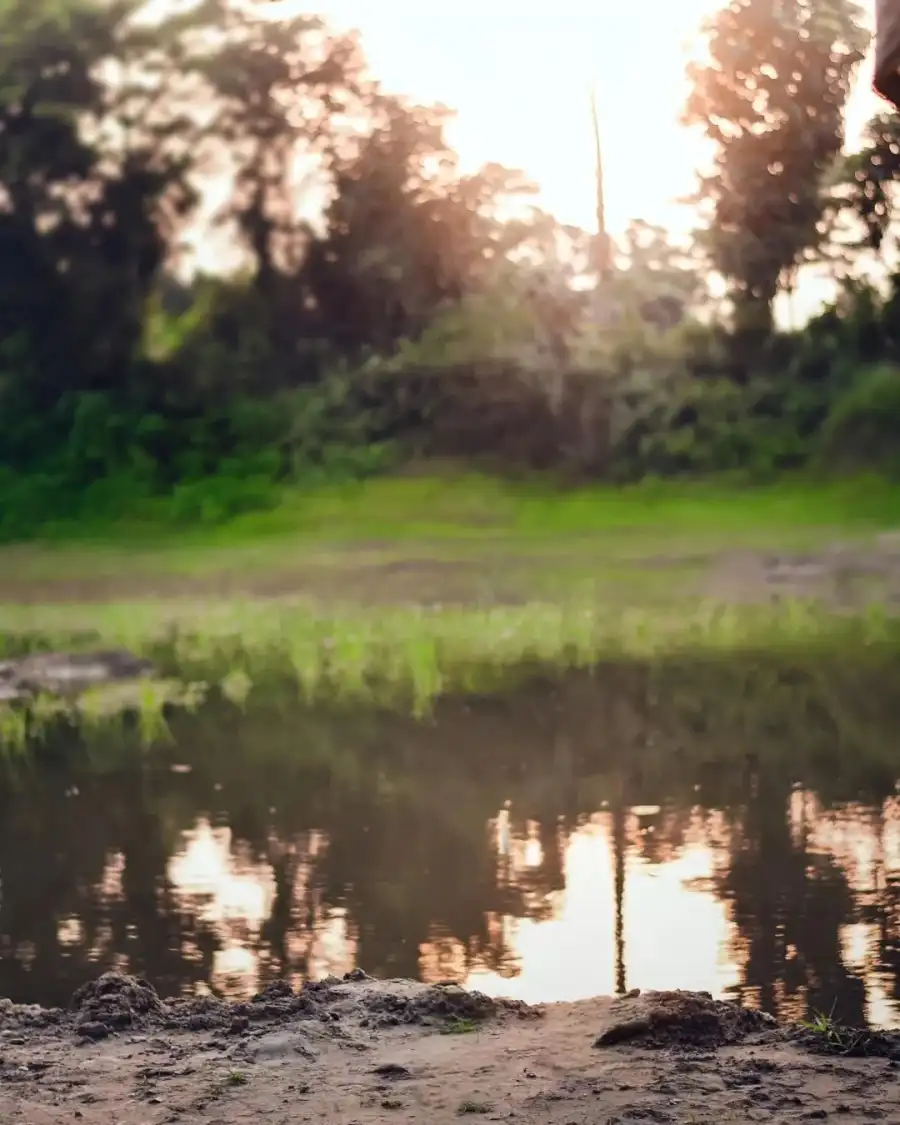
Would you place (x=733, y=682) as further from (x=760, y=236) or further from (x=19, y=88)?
(x=19, y=88)

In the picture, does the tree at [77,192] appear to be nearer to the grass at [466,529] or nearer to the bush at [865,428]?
the grass at [466,529]

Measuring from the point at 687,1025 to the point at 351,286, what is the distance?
32128 millimetres

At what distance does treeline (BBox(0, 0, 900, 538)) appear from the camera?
105 feet

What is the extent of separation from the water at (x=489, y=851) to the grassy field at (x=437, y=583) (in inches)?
86.5

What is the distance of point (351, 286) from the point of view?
36031mm

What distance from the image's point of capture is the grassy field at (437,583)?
15484 mm

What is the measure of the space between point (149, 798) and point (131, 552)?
1864cm

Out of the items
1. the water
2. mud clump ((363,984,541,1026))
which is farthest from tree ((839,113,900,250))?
mud clump ((363,984,541,1026))

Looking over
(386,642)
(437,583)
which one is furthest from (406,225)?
(386,642)

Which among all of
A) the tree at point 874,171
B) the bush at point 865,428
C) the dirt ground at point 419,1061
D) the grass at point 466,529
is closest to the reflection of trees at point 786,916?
the dirt ground at point 419,1061

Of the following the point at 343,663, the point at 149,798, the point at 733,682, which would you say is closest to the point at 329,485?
the point at 343,663

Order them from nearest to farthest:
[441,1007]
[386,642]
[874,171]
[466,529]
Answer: [441,1007] → [386,642] → [466,529] → [874,171]

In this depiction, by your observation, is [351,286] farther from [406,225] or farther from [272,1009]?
[272,1009]

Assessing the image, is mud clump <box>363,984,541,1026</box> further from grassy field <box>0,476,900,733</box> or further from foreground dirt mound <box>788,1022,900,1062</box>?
grassy field <box>0,476,900,733</box>
